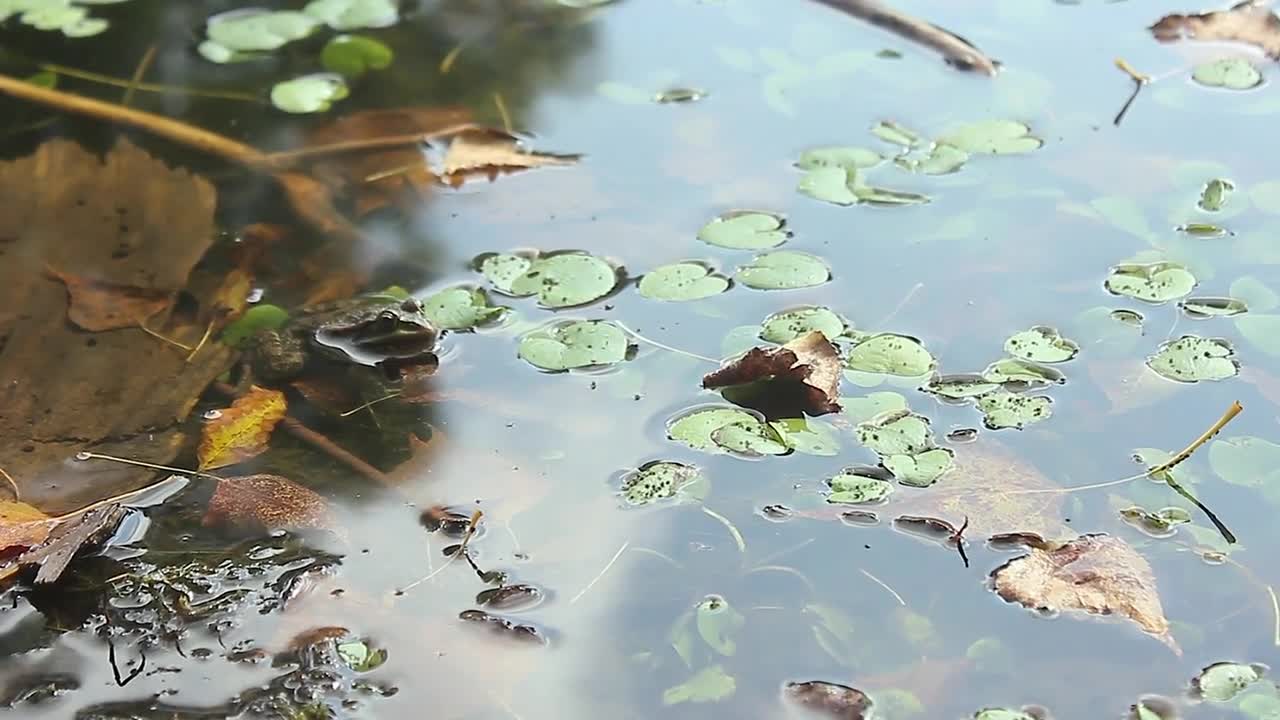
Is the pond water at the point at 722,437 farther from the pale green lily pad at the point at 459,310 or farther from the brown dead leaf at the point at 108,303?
the brown dead leaf at the point at 108,303

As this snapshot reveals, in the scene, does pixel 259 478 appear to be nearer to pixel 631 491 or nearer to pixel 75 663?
pixel 75 663

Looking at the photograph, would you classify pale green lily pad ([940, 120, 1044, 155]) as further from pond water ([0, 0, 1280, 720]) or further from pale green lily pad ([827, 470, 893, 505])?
pale green lily pad ([827, 470, 893, 505])

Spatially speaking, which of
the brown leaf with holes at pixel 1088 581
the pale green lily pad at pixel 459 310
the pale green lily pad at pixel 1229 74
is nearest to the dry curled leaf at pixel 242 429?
the pale green lily pad at pixel 459 310

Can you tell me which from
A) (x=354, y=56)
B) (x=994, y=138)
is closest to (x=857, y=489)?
(x=994, y=138)

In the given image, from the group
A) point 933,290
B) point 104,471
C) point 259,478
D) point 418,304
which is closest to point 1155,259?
point 933,290

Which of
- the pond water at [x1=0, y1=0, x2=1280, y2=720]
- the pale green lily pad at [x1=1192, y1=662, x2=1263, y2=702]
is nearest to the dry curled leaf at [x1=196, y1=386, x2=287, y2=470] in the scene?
the pond water at [x1=0, y1=0, x2=1280, y2=720]

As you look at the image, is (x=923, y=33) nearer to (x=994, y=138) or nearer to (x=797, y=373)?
(x=994, y=138)
